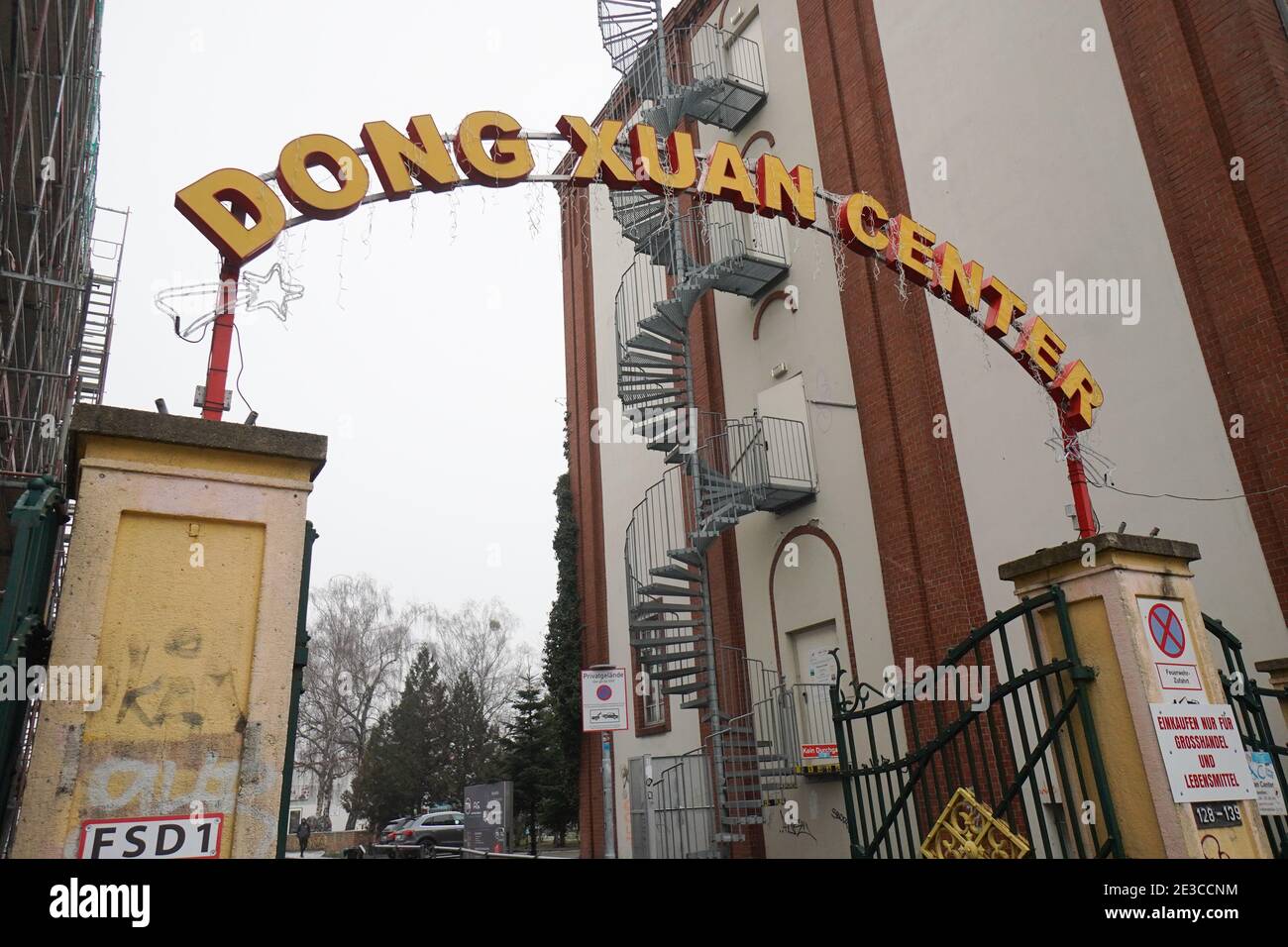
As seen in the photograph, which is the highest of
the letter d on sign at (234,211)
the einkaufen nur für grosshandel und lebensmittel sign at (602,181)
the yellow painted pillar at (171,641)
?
the einkaufen nur für grosshandel und lebensmittel sign at (602,181)

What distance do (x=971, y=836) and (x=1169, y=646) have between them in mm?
1829

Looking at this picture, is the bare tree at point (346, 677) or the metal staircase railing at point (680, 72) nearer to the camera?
the metal staircase railing at point (680, 72)

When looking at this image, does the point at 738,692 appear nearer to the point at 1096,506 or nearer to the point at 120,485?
the point at 1096,506

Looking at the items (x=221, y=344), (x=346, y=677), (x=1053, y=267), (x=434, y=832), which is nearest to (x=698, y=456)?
(x=1053, y=267)

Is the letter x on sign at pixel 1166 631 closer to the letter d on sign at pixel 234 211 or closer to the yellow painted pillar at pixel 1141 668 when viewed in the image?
the yellow painted pillar at pixel 1141 668

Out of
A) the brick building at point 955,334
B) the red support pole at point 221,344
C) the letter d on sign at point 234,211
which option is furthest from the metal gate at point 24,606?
the brick building at point 955,334

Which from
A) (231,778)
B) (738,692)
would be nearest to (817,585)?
(738,692)

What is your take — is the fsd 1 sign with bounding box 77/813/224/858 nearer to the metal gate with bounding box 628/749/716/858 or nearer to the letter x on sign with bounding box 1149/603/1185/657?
the letter x on sign with bounding box 1149/603/1185/657

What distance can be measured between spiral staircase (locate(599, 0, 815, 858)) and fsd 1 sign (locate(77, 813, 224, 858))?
1021cm

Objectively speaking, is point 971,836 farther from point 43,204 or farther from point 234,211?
point 43,204

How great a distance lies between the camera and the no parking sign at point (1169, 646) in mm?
5441

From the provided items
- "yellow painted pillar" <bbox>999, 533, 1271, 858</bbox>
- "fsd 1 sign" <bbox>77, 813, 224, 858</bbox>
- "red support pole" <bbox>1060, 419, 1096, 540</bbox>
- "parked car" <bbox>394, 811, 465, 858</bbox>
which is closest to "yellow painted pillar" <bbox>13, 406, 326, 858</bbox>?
"fsd 1 sign" <bbox>77, 813, 224, 858</bbox>

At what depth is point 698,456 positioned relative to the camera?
620 inches

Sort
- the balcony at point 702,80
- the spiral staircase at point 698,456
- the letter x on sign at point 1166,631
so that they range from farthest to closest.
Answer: the balcony at point 702,80 → the spiral staircase at point 698,456 → the letter x on sign at point 1166,631
